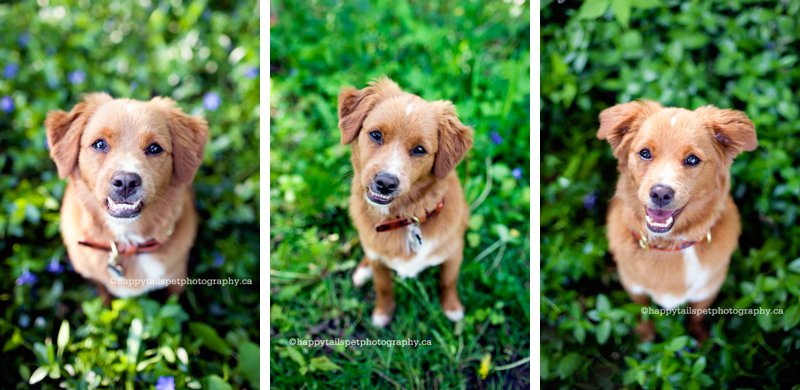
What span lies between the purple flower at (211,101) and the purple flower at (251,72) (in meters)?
0.18

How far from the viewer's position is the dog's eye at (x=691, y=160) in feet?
6.55

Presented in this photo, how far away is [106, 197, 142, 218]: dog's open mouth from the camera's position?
211 cm

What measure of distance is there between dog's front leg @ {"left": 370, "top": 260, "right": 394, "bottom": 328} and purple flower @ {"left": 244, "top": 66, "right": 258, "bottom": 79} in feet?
3.36

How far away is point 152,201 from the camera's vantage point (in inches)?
86.4

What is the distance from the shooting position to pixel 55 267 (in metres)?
2.61

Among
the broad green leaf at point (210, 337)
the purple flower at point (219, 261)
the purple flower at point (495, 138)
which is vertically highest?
the purple flower at point (495, 138)

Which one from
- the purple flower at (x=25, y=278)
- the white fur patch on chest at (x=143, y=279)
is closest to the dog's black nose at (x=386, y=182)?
the white fur patch on chest at (x=143, y=279)

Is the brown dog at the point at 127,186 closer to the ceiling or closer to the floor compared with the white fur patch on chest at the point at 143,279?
closer to the ceiling

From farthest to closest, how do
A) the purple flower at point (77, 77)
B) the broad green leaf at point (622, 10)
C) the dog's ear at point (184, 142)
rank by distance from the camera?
the purple flower at point (77, 77) < the broad green leaf at point (622, 10) < the dog's ear at point (184, 142)

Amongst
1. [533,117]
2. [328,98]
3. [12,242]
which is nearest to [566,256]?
[533,117]

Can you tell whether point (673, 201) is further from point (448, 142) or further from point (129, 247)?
point (129, 247)

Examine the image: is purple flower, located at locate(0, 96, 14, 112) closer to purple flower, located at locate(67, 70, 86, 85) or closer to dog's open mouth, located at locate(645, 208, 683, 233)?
purple flower, located at locate(67, 70, 86, 85)

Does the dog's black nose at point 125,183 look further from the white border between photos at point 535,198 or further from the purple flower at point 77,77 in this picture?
the white border between photos at point 535,198

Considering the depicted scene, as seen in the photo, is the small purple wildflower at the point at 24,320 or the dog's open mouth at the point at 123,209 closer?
the dog's open mouth at the point at 123,209
